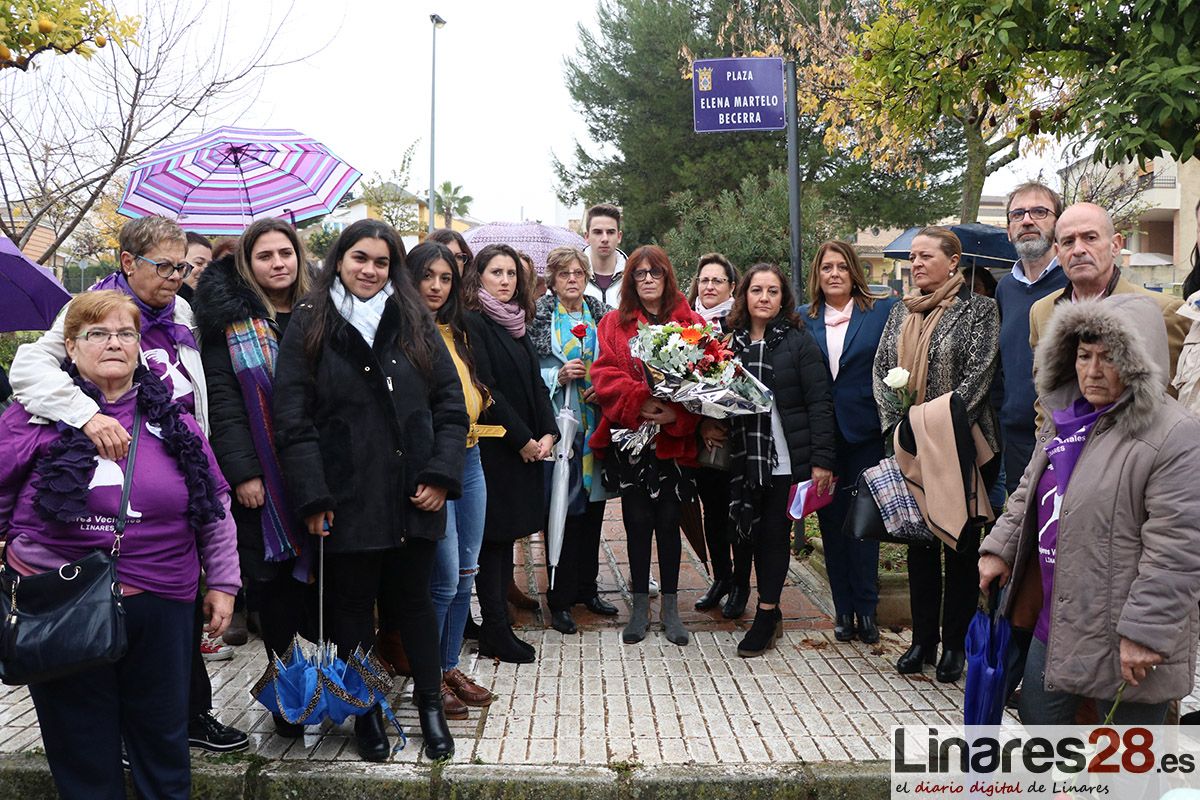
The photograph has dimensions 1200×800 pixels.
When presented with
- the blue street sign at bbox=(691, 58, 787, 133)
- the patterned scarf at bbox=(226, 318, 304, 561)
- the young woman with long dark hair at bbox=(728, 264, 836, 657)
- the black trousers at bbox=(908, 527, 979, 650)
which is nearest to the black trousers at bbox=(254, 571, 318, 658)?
the patterned scarf at bbox=(226, 318, 304, 561)

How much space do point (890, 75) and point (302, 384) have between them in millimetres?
5043

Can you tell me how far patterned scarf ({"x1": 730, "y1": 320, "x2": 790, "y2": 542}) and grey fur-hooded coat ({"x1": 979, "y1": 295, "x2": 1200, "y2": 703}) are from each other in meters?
2.21

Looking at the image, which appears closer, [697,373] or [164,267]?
[164,267]

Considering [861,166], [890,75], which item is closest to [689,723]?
[890,75]

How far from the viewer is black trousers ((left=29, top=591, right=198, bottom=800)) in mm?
3422

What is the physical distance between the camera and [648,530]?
575 cm

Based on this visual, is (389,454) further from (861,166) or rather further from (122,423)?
(861,166)

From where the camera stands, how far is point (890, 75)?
711cm

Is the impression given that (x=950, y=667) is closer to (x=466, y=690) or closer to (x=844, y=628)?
(x=844, y=628)

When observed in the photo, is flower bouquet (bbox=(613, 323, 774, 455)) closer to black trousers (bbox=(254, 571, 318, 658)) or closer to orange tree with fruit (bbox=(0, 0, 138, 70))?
black trousers (bbox=(254, 571, 318, 658))

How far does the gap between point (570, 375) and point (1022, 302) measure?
254 centimetres

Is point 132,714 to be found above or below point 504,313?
below

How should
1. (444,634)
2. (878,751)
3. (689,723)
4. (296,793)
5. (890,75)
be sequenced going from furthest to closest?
(890,75) < (444,634) < (689,723) < (878,751) < (296,793)

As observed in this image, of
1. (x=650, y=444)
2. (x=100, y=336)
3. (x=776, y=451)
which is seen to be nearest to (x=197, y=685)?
(x=100, y=336)
